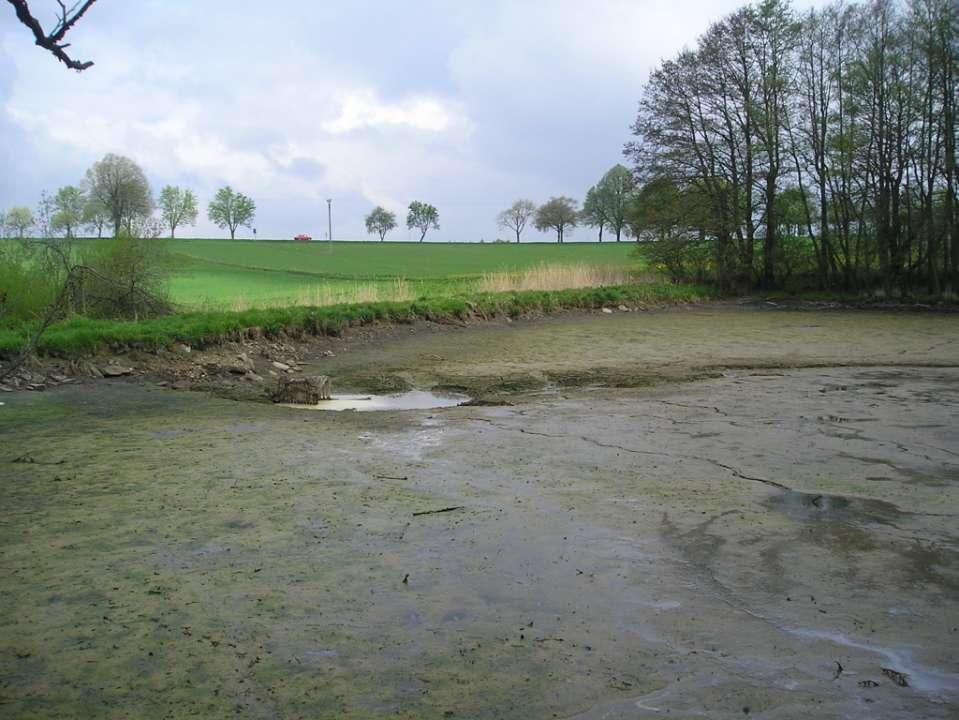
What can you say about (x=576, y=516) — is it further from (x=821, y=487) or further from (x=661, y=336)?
(x=661, y=336)

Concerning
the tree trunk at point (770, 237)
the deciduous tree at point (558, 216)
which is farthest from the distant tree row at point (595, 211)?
the tree trunk at point (770, 237)

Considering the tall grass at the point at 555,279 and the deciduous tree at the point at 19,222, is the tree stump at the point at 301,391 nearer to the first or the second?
the deciduous tree at the point at 19,222

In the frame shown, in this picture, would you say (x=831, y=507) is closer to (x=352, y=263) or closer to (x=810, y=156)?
(x=810, y=156)

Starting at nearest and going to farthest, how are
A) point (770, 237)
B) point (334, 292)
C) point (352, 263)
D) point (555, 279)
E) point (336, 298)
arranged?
point (336, 298)
point (334, 292)
point (555, 279)
point (770, 237)
point (352, 263)

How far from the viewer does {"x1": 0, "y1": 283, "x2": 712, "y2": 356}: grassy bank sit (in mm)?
12875

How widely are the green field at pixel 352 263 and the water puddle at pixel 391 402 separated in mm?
11077

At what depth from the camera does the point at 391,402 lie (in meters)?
10.9

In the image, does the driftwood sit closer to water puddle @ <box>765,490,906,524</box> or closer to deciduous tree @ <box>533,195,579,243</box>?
water puddle @ <box>765,490,906,524</box>

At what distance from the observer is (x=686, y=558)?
486 centimetres

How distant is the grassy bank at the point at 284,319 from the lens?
12.9 meters

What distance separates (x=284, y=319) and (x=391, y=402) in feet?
20.5

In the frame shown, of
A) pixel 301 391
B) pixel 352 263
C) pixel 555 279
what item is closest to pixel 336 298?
pixel 555 279

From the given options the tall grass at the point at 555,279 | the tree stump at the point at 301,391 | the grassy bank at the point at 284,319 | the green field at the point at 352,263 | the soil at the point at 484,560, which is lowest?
the soil at the point at 484,560

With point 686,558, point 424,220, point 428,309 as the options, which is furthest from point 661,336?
point 424,220
